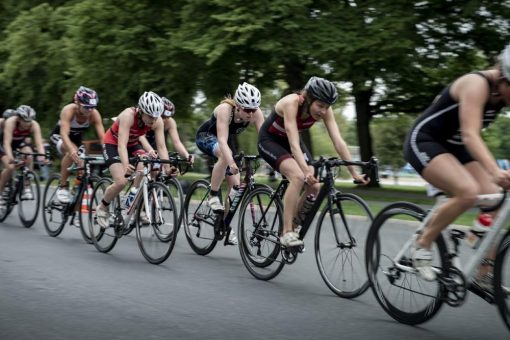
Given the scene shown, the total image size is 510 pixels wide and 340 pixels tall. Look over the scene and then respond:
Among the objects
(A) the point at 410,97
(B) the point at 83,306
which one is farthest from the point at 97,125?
(A) the point at 410,97

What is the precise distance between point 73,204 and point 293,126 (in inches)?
180

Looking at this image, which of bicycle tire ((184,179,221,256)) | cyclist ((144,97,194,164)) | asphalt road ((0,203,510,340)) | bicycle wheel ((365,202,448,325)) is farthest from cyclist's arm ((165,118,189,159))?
bicycle wheel ((365,202,448,325))

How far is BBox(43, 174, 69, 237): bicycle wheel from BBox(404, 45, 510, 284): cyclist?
627 centimetres

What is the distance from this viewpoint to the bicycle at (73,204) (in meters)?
9.89

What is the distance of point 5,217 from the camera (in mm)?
11922


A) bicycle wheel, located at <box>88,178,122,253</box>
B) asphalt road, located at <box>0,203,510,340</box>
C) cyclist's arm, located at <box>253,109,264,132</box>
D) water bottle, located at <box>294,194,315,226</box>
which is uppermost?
cyclist's arm, located at <box>253,109,264,132</box>

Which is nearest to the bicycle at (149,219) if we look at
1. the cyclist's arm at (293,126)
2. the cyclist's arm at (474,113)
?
the cyclist's arm at (293,126)

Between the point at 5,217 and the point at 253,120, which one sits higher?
the point at 253,120

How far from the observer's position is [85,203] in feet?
32.5

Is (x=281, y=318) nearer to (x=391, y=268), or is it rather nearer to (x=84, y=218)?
(x=391, y=268)

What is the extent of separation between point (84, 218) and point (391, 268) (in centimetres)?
537

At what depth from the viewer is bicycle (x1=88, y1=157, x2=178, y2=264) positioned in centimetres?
816

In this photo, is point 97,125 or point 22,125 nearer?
point 97,125

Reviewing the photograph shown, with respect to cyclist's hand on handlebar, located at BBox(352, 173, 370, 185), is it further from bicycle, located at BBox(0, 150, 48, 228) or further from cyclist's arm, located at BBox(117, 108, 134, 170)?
bicycle, located at BBox(0, 150, 48, 228)
